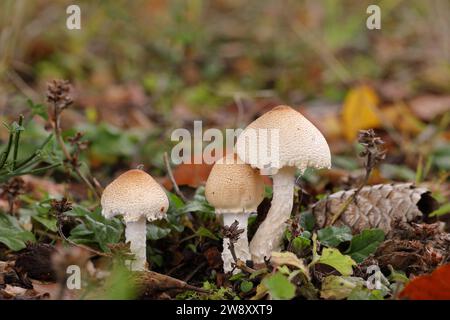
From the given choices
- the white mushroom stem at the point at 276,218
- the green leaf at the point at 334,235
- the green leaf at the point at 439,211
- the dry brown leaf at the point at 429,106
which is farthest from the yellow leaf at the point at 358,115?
the white mushroom stem at the point at 276,218

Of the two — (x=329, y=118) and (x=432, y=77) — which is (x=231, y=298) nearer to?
(x=329, y=118)

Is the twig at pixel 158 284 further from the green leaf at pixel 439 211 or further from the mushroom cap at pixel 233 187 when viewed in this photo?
the green leaf at pixel 439 211

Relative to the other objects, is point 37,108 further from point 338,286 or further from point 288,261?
point 338,286

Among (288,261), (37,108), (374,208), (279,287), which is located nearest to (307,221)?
(374,208)

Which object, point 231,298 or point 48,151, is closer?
point 231,298

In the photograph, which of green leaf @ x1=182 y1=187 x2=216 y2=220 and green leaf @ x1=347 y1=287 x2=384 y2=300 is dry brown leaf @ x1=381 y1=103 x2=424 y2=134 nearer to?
green leaf @ x1=182 y1=187 x2=216 y2=220
